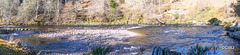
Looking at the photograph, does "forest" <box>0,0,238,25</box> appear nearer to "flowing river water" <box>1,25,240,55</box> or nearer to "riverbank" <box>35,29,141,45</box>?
"riverbank" <box>35,29,141,45</box>

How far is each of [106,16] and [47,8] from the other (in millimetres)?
19468

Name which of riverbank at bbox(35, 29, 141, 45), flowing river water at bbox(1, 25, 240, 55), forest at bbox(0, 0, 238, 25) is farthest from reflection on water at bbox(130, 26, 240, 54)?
forest at bbox(0, 0, 238, 25)

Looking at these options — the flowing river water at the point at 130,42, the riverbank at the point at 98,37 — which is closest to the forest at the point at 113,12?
the riverbank at the point at 98,37

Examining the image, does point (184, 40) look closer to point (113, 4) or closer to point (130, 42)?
point (130, 42)

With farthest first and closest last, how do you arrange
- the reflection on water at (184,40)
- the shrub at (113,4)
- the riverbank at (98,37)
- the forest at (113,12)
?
the shrub at (113,4) → the forest at (113,12) → the riverbank at (98,37) → the reflection on water at (184,40)

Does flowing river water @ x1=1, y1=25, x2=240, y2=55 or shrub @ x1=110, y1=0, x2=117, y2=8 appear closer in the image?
flowing river water @ x1=1, y1=25, x2=240, y2=55

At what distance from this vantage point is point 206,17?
4550cm

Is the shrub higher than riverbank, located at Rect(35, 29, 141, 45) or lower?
higher

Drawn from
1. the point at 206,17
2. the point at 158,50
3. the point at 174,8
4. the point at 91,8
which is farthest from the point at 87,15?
the point at 158,50

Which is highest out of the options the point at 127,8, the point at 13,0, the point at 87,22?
the point at 13,0

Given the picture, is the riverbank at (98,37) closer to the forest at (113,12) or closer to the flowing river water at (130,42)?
the flowing river water at (130,42)

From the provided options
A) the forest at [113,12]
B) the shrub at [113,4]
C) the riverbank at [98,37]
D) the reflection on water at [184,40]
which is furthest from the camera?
the shrub at [113,4]

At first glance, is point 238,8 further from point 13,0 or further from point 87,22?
point 13,0

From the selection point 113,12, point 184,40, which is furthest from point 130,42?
point 113,12
